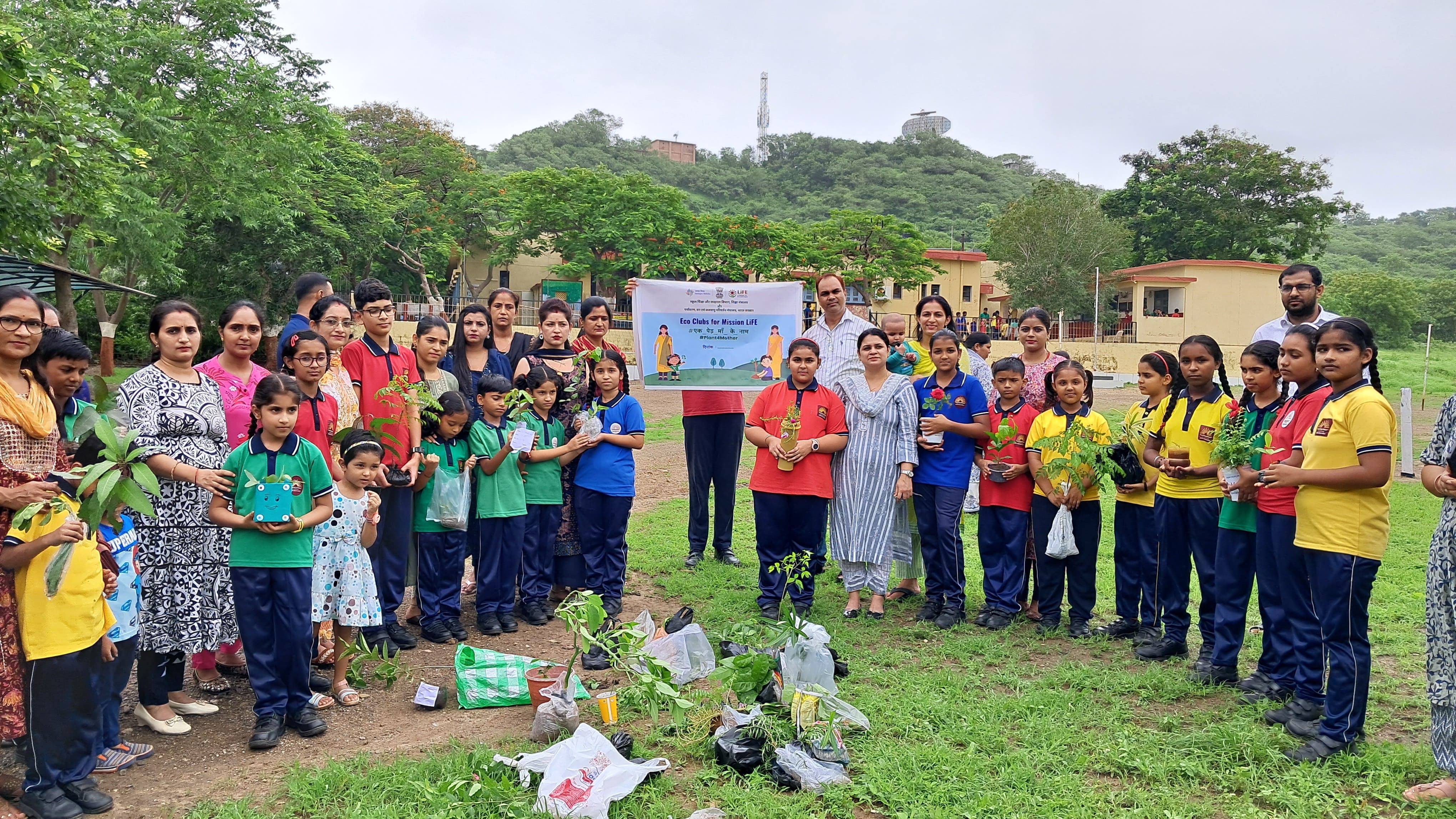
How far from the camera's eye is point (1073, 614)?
5.80m

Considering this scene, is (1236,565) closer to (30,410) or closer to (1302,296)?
(1302,296)

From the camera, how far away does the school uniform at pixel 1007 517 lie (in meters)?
5.86

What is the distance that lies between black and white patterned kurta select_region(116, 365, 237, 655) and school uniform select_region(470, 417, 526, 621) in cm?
155

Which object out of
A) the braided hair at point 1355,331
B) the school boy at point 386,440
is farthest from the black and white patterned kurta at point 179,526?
the braided hair at point 1355,331

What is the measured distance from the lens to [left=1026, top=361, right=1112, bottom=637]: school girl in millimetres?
5555

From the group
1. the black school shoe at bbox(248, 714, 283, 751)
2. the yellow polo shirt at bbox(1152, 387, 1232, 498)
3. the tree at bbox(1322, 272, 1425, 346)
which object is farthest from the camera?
the tree at bbox(1322, 272, 1425, 346)

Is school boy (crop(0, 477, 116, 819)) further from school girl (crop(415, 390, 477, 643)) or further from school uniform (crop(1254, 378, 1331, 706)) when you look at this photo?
school uniform (crop(1254, 378, 1331, 706))

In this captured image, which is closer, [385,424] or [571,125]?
[385,424]

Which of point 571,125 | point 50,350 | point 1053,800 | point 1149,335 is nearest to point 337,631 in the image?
point 50,350

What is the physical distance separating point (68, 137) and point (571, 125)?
8807 centimetres

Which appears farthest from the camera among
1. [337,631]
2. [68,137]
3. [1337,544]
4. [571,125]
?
[571,125]

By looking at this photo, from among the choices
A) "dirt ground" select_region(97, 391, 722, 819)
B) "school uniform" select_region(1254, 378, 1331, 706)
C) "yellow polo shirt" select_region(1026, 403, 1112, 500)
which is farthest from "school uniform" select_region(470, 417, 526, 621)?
"school uniform" select_region(1254, 378, 1331, 706)

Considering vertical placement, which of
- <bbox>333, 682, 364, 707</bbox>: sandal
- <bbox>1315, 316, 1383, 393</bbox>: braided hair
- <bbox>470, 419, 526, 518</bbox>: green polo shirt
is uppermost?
<bbox>1315, 316, 1383, 393</bbox>: braided hair

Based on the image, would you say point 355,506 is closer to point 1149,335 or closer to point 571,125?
point 1149,335
